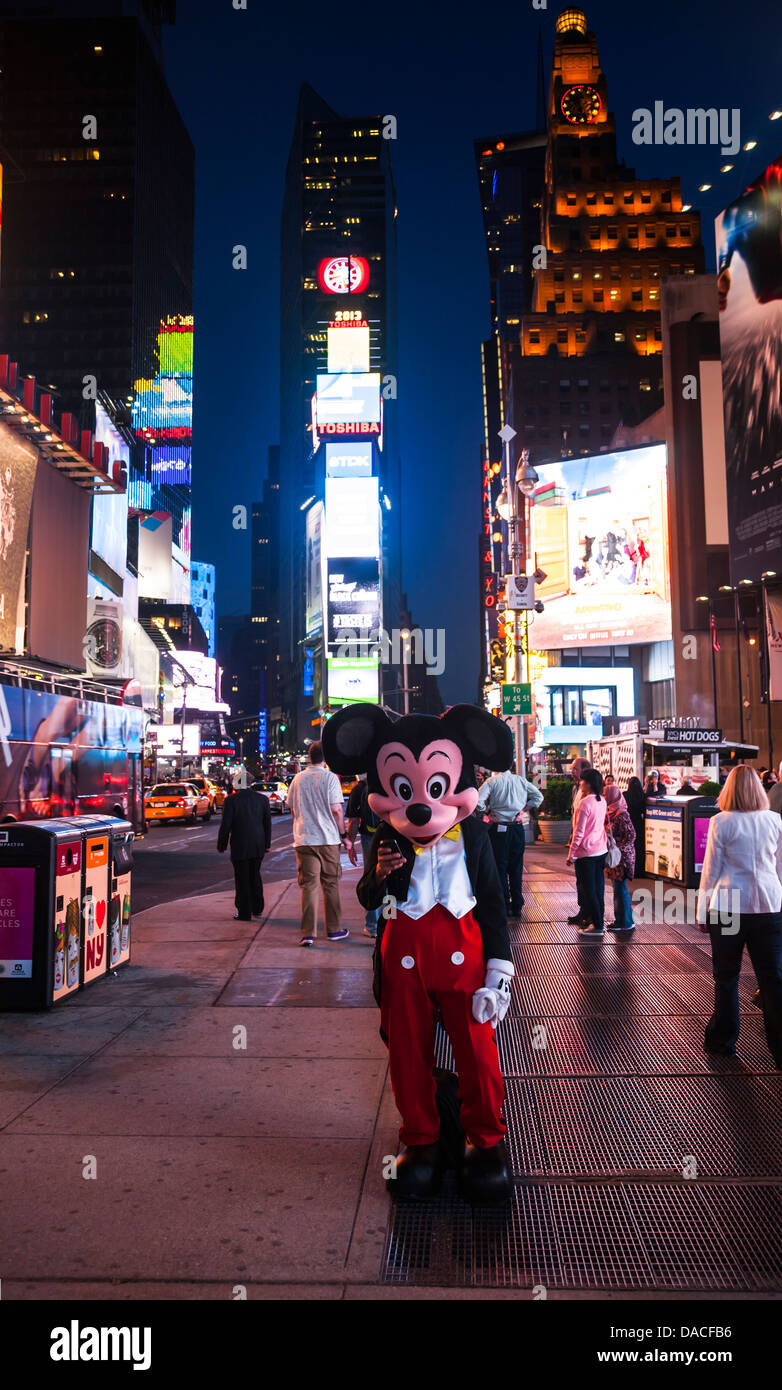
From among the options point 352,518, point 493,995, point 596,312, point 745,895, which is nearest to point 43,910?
point 493,995

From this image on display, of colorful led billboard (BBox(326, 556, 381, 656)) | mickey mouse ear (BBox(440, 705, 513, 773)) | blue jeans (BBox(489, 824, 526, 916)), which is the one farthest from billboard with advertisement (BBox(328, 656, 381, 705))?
mickey mouse ear (BBox(440, 705, 513, 773))

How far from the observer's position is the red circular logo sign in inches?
4764

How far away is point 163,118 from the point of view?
129750 millimetres

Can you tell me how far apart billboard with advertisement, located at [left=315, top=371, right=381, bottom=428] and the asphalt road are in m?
90.5

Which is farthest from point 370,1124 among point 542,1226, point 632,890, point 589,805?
point 632,890

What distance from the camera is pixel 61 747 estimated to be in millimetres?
17328

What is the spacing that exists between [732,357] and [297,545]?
160182mm

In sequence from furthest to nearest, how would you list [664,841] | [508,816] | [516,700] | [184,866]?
[516,700] → [184,866] → [664,841] → [508,816]

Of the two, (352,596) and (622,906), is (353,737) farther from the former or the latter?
(352,596)

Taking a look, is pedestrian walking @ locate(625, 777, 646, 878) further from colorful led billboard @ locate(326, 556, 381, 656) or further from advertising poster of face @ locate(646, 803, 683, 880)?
colorful led billboard @ locate(326, 556, 381, 656)

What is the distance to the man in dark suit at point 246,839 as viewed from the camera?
10.7 m

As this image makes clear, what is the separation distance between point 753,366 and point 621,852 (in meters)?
23.6

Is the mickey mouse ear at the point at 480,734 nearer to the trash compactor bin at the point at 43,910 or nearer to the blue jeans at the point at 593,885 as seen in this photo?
the trash compactor bin at the point at 43,910
